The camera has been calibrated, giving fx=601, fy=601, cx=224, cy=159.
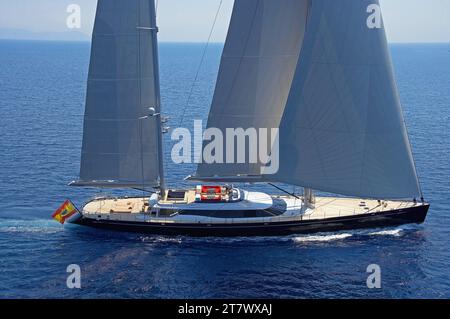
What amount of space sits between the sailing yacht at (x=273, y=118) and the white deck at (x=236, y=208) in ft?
0.42

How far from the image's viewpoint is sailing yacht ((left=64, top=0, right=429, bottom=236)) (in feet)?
146

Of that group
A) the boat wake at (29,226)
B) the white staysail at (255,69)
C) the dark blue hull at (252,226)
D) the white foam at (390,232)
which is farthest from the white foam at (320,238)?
A: the boat wake at (29,226)

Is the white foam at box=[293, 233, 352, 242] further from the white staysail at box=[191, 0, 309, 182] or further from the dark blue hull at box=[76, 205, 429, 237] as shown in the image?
the white staysail at box=[191, 0, 309, 182]

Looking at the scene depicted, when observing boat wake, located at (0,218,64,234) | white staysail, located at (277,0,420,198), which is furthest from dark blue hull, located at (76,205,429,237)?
white staysail, located at (277,0,420,198)

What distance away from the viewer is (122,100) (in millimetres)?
47094

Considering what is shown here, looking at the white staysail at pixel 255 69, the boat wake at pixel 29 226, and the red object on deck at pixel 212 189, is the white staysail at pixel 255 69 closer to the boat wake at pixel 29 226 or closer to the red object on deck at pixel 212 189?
the red object on deck at pixel 212 189

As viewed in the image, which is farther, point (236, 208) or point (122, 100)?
point (236, 208)

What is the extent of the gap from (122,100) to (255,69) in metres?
10.7

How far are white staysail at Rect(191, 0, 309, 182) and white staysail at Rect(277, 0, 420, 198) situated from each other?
1858mm

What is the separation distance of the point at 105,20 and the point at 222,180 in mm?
15530

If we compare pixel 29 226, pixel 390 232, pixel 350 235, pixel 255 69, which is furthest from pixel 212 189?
pixel 29 226

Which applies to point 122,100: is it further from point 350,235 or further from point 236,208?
point 350,235
